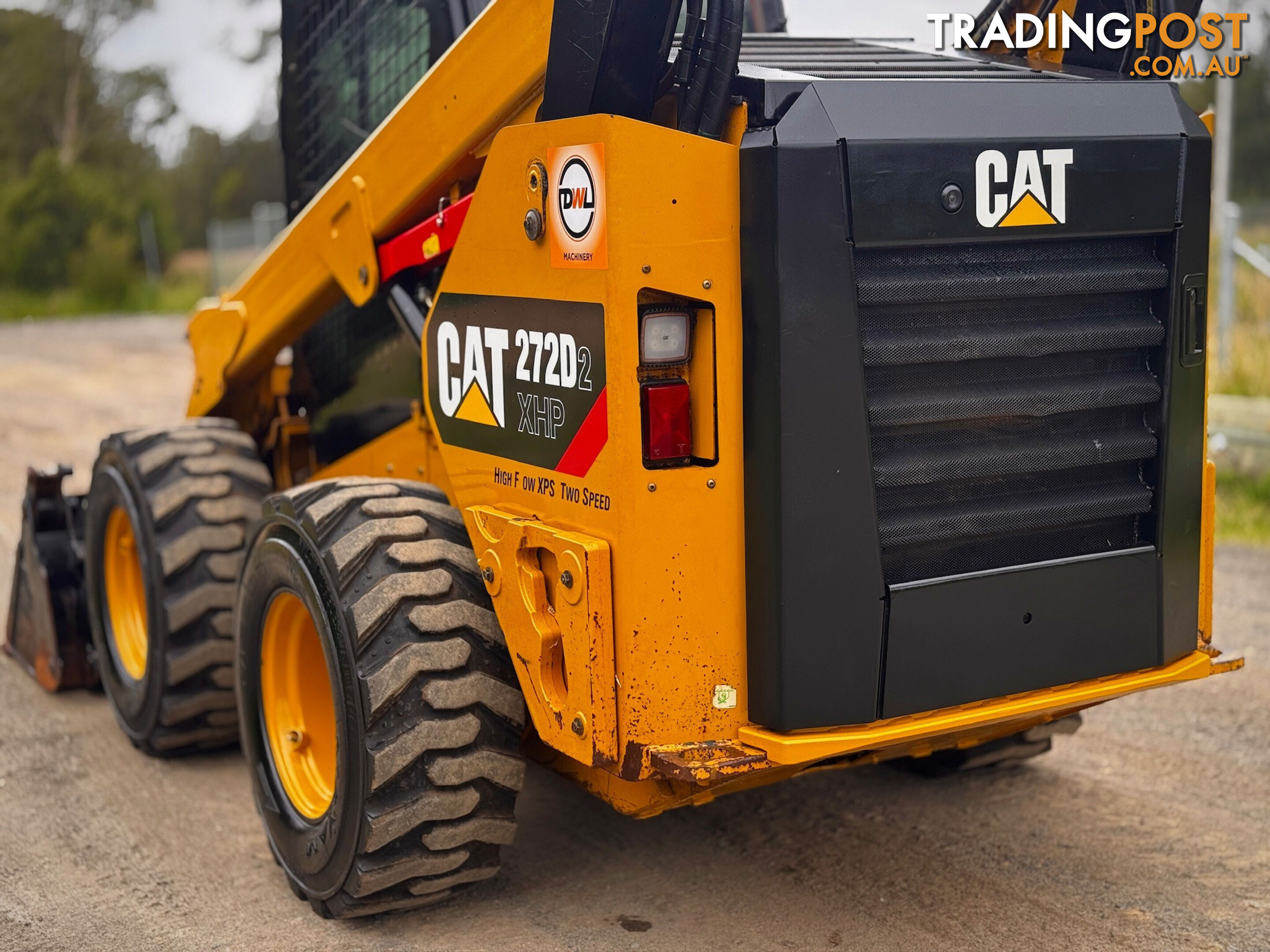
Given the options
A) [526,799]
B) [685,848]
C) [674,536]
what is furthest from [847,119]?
[526,799]

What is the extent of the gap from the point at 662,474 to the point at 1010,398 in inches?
34.5

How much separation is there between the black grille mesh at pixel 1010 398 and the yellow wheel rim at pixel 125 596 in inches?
127

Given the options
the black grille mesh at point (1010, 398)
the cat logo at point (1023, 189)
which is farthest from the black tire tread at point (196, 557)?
the cat logo at point (1023, 189)

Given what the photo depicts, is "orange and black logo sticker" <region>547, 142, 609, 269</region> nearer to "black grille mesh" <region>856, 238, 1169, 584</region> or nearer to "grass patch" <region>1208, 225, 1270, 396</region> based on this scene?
"black grille mesh" <region>856, 238, 1169, 584</region>

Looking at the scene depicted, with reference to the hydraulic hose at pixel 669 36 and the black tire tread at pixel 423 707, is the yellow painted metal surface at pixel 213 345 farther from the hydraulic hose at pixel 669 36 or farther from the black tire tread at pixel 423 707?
the hydraulic hose at pixel 669 36

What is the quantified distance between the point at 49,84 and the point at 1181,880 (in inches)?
1576

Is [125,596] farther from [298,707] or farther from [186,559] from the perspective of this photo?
[298,707]

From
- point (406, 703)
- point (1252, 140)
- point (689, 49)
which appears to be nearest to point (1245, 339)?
point (689, 49)

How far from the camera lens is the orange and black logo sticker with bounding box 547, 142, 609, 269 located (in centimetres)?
293

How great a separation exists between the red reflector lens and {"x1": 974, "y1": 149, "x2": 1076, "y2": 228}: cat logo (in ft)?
2.61

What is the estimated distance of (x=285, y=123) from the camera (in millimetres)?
5234

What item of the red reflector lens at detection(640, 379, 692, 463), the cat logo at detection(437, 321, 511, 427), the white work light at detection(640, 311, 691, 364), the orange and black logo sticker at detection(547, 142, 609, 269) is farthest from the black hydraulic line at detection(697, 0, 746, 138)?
the cat logo at detection(437, 321, 511, 427)

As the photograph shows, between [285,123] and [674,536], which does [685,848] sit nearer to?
[674,536]

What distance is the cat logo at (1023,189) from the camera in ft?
10.2
